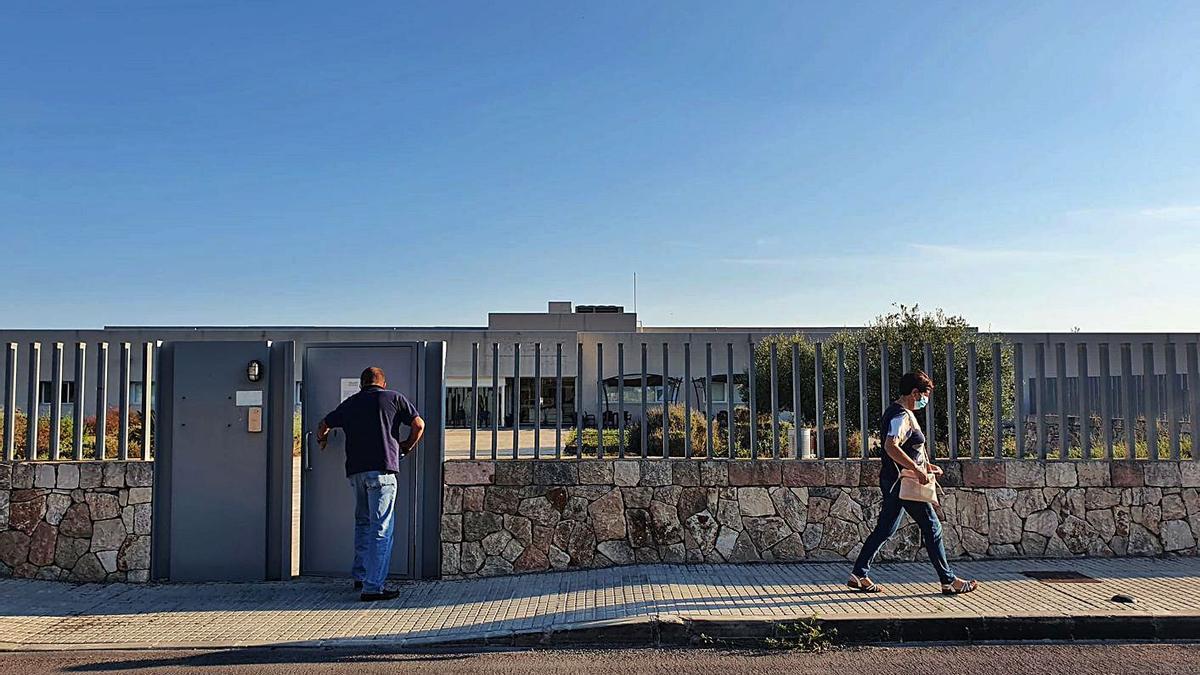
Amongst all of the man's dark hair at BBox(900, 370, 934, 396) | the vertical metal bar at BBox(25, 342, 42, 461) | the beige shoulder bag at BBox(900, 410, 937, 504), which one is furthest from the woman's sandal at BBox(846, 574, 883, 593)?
the vertical metal bar at BBox(25, 342, 42, 461)

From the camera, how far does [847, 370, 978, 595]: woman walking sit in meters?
6.52

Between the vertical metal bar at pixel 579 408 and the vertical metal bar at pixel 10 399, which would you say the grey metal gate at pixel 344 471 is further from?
the vertical metal bar at pixel 10 399

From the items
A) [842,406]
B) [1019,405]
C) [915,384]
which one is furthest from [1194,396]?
[915,384]

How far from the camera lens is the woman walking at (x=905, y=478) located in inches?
257

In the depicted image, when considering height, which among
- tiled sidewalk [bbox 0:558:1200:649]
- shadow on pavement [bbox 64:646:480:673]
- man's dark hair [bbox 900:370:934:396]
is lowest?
shadow on pavement [bbox 64:646:480:673]

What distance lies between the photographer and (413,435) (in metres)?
7.07

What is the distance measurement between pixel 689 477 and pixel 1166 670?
3709 millimetres

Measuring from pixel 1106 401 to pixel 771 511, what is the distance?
10.8 ft

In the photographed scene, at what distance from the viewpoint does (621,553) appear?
7641mm

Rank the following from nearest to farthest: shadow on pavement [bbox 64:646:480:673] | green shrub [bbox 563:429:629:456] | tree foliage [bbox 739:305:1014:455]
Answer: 1. shadow on pavement [bbox 64:646:480:673]
2. green shrub [bbox 563:429:629:456]
3. tree foliage [bbox 739:305:1014:455]

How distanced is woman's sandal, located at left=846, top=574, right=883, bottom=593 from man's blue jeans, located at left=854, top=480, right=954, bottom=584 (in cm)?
4

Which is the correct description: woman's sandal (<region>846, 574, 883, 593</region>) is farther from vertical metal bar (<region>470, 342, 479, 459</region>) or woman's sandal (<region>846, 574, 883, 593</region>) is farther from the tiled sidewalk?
vertical metal bar (<region>470, 342, 479, 459</region>)

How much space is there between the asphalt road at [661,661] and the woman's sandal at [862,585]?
954 millimetres

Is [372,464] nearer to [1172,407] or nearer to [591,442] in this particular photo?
[591,442]
